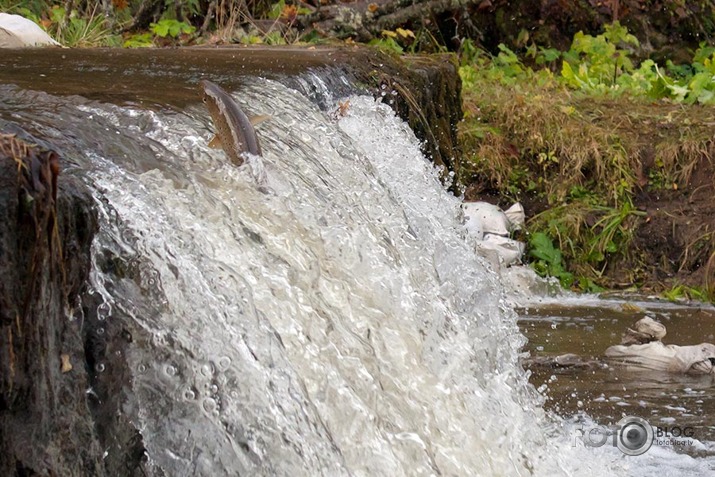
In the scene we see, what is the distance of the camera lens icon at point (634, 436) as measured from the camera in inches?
190

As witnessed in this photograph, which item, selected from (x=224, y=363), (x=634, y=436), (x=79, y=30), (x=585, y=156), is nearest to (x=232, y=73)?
(x=634, y=436)

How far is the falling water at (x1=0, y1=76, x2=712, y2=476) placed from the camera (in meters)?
2.78

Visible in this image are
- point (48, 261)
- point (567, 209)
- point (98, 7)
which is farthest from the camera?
point (98, 7)

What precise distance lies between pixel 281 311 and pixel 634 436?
2.34 m

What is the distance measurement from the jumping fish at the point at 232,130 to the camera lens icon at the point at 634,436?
2170 mm

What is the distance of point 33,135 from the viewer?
3154mm

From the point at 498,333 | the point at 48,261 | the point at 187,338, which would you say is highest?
the point at 48,261

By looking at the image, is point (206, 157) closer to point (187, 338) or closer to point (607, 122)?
point (187, 338)

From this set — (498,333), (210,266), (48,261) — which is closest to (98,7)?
(498,333)

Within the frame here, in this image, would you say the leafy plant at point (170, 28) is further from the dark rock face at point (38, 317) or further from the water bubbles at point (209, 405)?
the dark rock face at point (38, 317)

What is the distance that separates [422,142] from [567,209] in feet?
7.97

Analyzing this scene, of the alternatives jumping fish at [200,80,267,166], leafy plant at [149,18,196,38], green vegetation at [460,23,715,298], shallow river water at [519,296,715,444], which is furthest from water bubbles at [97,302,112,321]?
leafy plant at [149,18,196,38]
